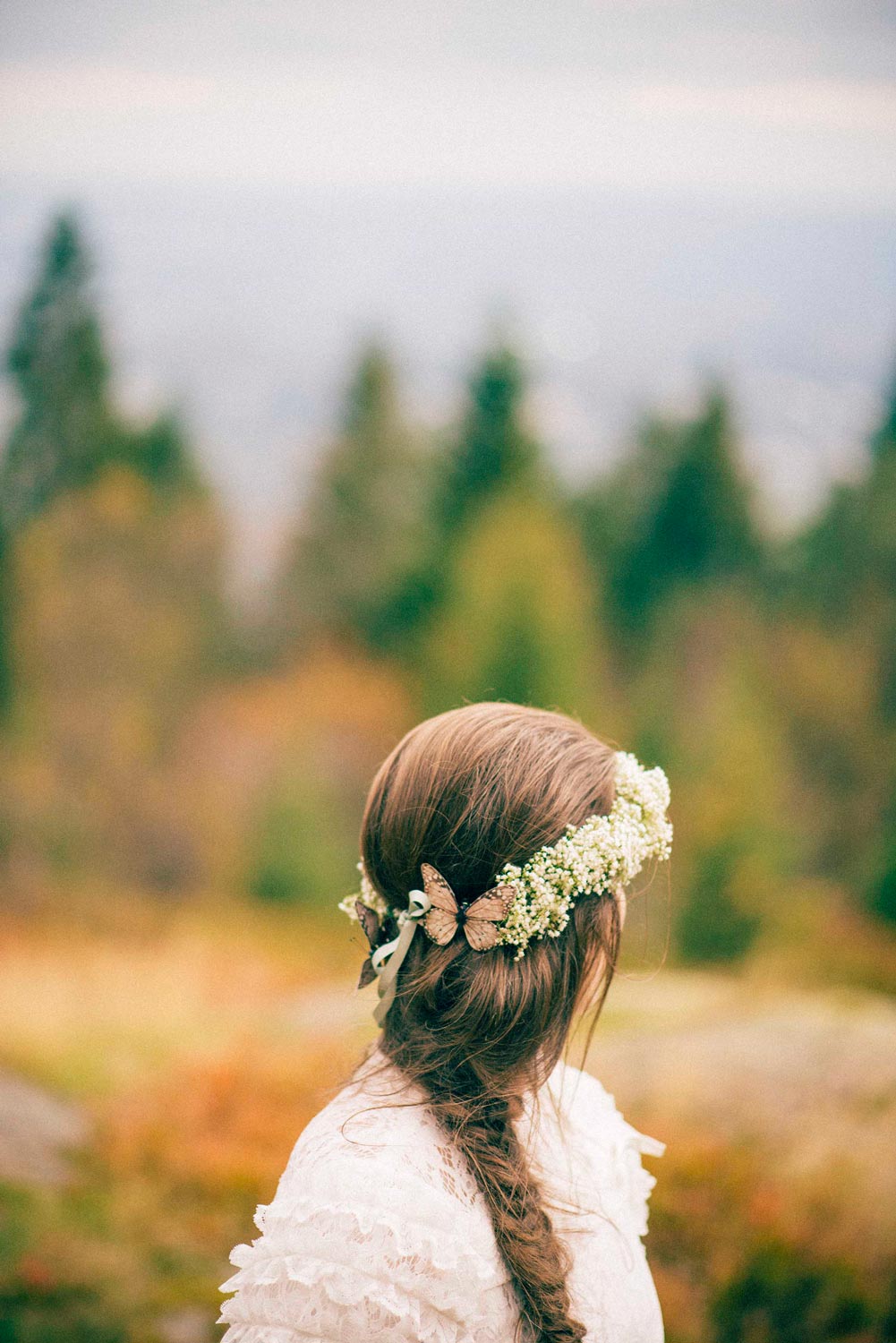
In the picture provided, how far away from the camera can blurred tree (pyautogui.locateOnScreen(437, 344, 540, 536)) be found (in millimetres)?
12977

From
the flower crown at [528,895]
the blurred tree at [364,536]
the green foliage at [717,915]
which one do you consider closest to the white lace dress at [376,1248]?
the flower crown at [528,895]

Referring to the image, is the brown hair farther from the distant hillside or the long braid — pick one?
the distant hillside

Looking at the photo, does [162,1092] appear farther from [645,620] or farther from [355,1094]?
[645,620]

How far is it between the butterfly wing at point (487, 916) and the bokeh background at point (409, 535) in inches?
157

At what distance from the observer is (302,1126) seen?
5840mm

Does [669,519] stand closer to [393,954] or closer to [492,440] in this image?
[492,440]

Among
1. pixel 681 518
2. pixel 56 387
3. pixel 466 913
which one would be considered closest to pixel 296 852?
pixel 56 387

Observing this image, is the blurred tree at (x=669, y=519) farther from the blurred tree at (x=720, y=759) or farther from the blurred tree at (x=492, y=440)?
the blurred tree at (x=492, y=440)

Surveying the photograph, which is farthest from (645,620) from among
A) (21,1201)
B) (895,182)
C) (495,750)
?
(495,750)

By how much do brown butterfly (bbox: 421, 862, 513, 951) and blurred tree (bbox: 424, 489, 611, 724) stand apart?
28.8 feet

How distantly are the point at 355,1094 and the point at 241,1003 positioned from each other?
316 inches

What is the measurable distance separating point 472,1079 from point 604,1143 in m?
0.45

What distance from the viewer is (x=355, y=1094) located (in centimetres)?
157

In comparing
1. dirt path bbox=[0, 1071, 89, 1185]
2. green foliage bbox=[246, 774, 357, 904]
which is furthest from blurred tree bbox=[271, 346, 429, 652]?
dirt path bbox=[0, 1071, 89, 1185]
